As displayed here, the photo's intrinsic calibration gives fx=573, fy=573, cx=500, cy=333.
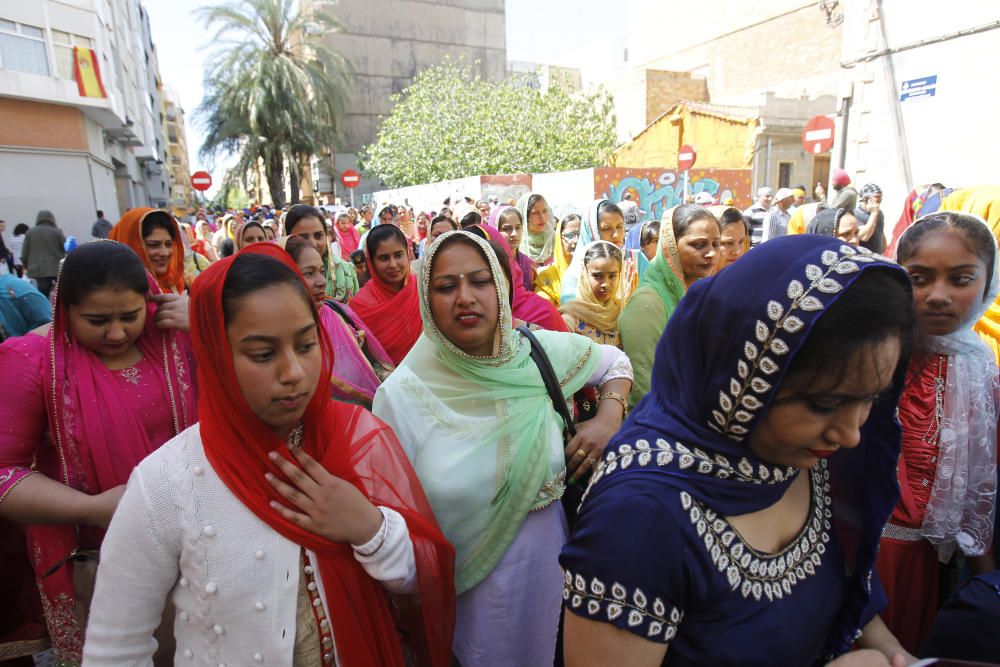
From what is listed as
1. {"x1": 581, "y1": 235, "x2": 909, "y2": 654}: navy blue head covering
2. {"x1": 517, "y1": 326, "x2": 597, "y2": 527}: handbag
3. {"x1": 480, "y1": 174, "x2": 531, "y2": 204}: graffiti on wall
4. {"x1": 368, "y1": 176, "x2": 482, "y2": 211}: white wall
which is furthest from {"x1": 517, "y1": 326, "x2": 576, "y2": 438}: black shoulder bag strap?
{"x1": 368, "y1": 176, "x2": 482, "y2": 211}: white wall

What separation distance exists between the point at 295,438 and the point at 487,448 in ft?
2.03

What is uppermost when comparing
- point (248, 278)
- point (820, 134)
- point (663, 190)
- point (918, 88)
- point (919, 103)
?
point (918, 88)

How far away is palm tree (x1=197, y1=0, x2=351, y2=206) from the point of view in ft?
84.7

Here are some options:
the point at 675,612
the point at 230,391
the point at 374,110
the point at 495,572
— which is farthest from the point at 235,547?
the point at 374,110

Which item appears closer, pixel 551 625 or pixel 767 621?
pixel 767 621

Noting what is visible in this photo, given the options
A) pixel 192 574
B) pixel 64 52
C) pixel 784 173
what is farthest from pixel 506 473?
pixel 784 173

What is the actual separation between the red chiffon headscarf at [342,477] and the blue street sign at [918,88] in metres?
11.6

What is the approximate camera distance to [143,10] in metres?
43.3

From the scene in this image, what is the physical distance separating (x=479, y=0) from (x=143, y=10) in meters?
25.8

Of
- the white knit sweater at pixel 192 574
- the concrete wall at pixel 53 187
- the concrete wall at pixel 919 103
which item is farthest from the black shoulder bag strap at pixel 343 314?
the concrete wall at pixel 53 187

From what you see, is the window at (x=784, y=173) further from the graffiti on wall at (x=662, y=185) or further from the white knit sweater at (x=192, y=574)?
the white knit sweater at (x=192, y=574)

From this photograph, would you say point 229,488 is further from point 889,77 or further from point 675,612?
point 889,77

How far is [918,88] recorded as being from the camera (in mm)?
9656

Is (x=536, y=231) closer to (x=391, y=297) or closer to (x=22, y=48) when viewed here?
(x=391, y=297)
